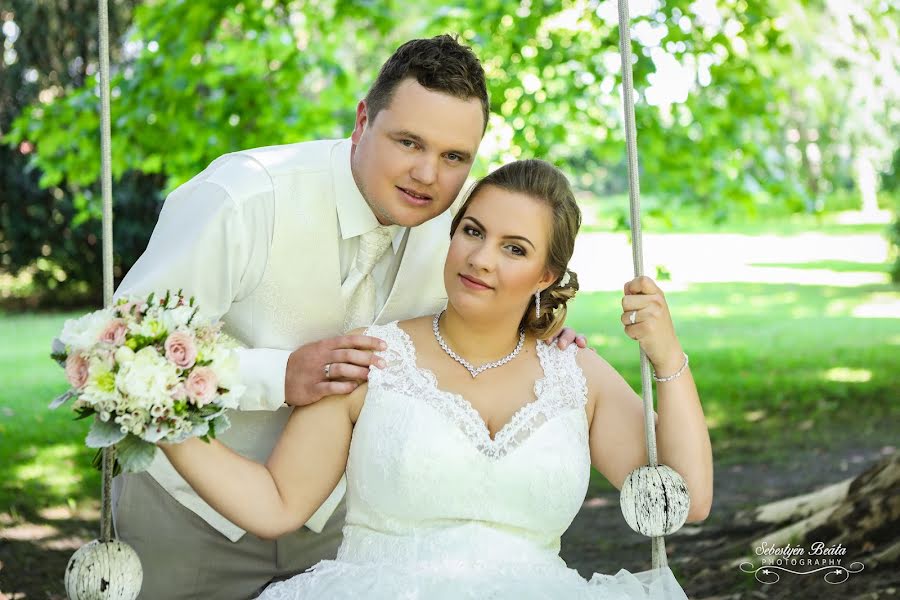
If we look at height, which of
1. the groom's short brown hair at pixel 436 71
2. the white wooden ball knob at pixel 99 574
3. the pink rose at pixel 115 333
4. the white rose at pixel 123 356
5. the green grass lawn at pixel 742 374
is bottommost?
the green grass lawn at pixel 742 374

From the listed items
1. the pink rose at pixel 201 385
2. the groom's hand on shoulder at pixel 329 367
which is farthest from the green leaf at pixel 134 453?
the groom's hand on shoulder at pixel 329 367

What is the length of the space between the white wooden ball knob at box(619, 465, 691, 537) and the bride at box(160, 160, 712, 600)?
5.7 inches

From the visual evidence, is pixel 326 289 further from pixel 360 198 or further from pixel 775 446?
pixel 775 446

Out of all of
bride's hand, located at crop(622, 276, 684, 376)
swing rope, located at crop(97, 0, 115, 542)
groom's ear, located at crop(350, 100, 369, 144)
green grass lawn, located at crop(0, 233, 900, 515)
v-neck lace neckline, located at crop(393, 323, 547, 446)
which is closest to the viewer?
swing rope, located at crop(97, 0, 115, 542)

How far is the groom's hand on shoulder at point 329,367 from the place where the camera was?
2.37m

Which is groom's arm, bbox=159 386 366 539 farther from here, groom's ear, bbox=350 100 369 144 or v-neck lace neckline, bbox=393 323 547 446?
groom's ear, bbox=350 100 369 144

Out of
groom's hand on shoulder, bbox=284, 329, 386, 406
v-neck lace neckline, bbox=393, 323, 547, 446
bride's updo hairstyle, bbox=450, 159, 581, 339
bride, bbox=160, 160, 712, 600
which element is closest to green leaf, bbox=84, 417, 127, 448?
bride, bbox=160, 160, 712, 600

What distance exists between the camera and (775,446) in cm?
696

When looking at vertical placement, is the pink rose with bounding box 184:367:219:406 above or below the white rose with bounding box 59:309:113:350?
below

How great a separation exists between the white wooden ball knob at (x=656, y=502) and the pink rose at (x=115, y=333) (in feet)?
3.60

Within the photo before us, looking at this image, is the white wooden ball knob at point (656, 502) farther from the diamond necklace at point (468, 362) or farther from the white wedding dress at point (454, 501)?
the diamond necklace at point (468, 362)

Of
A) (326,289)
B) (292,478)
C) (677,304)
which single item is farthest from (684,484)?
(677,304)

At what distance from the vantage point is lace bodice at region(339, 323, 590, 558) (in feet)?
7.64

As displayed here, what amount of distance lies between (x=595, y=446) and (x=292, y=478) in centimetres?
75
